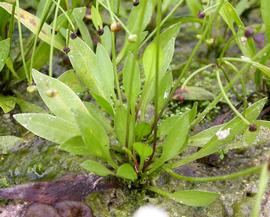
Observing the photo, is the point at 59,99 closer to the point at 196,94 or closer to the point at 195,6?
the point at 196,94

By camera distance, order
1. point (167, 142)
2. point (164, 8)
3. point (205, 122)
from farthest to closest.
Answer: point (164, 8) → point (205, 122) → point (167, 142)

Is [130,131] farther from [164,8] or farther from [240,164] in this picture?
[164,8]

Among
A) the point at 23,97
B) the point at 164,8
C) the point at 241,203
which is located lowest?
the point at 241,203

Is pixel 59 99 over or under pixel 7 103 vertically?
over

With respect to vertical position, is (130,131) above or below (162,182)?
above

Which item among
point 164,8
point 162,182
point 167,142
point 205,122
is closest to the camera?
point 167,142

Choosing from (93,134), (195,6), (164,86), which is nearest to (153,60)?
(164,86)

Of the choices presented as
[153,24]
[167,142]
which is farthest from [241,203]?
[153,24]
